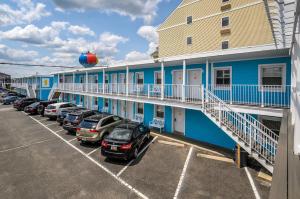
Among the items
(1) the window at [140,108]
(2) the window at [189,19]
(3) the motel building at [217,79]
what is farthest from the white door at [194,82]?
(2) the window at [189,19]

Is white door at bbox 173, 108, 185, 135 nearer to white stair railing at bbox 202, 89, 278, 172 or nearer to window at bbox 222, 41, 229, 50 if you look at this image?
white stair railing at bbox 202, 89, 278, 172

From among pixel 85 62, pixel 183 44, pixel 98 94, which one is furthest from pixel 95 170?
pixel 85 62

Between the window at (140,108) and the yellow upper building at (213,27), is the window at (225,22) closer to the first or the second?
Answer: the yellow upper building at (213,27)

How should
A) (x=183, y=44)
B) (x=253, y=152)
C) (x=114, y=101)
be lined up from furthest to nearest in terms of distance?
1. (x=183, y=44)
2. (x=114, y=101)
3. (x=253, y=152)

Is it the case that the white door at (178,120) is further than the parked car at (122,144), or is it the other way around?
the white door at (178,120)

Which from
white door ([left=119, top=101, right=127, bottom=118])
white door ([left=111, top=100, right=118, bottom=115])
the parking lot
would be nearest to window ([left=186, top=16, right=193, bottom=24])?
white door ([left=119, top=101, right=127, bottom=118])

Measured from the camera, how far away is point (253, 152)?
855cm

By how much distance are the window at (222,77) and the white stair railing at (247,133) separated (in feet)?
6.45

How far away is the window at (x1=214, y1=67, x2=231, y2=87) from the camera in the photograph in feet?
39.7

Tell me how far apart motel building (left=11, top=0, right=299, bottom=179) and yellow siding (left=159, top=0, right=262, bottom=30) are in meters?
0.10

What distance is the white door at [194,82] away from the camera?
13350mm

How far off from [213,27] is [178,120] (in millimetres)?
12076

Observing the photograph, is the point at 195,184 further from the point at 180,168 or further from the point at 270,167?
the point at 270,167

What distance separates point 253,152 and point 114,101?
15434 millimetres
